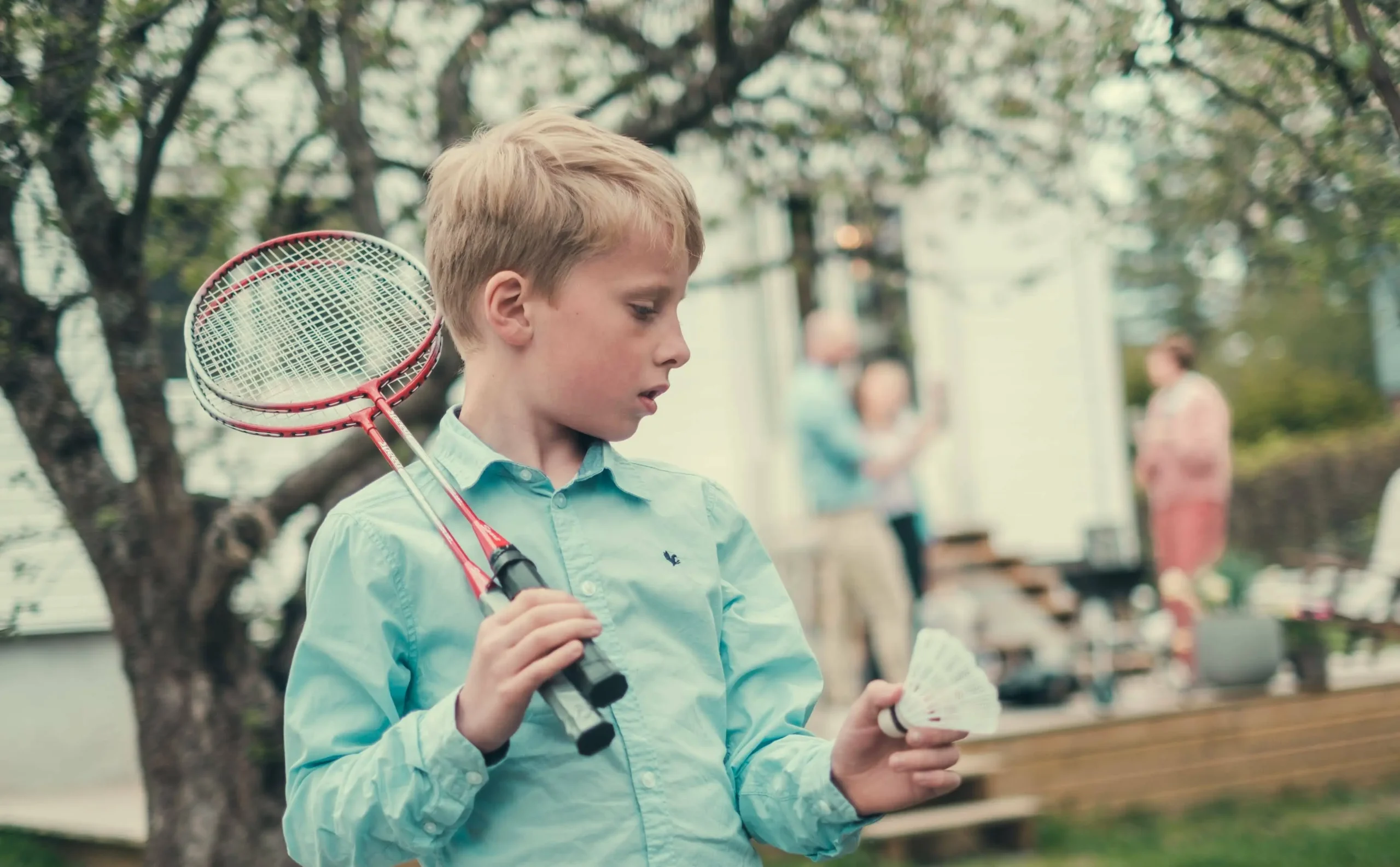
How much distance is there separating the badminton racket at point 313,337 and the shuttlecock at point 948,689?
2.87ft

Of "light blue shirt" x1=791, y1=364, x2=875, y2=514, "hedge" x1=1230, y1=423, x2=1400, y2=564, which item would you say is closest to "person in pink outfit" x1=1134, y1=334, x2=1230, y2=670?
"light blue shirt" x1=791, y1=364, x2=875, y2=514

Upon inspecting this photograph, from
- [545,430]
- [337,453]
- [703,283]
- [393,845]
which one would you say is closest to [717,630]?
[545,430]

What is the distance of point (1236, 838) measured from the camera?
590 centimetres

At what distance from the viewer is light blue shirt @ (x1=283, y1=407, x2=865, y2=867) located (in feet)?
5.56

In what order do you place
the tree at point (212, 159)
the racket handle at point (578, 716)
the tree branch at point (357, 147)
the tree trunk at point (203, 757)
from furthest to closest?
the tree branch at point (357, 147)
the tree trunk at point (203, 757)
the tree at point (212, 159)
the racket handle at point (578, 716)

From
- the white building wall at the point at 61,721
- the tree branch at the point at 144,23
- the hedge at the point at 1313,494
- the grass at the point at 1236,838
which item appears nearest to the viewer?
the tree branch at the point at 144,23

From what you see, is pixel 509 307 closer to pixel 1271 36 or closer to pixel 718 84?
pixel 1271 36

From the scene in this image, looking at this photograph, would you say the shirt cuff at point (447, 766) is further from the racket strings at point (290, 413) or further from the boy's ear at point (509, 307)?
the racket strings at point (290, 413)

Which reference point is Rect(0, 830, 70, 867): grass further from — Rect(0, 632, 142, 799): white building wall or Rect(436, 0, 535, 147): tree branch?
Rect(436, 0, 535, 147): tree branch

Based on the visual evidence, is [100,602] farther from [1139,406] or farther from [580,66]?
[1139,406]

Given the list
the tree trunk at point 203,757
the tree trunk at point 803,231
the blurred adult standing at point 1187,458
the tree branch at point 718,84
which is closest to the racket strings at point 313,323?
the tree trunk at point 203,757

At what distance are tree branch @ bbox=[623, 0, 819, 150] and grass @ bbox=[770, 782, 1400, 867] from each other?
2.65m

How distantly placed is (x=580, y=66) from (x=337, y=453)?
2.06 metres

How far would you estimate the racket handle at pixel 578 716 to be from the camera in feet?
4.92
